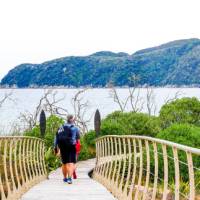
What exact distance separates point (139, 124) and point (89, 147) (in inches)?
99.8

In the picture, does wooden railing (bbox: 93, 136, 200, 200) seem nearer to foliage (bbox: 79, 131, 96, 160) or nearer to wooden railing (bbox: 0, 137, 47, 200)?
wooden railing (bbox: 0, 137, 47, 200)

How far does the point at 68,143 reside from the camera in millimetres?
13398

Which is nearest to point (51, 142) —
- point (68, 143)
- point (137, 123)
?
point (137, 123)

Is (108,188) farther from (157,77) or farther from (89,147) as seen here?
(157,77)

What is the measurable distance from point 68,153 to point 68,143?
38cm

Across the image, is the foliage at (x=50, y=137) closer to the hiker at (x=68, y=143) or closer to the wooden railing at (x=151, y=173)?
the wooden railing at (x=151, y=173)

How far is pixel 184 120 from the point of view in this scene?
2591 centimetres

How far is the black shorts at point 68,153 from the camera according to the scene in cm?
1360

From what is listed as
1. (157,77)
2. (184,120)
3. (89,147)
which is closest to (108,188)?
(89,147)

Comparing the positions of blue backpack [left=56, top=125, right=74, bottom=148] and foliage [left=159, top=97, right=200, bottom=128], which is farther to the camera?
foliage [left=159, top=97, right=200, bottom=128]

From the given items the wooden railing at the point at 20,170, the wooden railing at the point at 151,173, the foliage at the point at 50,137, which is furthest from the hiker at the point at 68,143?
the foliage at the point at 50,137

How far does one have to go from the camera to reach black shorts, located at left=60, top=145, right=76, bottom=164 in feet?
44.6

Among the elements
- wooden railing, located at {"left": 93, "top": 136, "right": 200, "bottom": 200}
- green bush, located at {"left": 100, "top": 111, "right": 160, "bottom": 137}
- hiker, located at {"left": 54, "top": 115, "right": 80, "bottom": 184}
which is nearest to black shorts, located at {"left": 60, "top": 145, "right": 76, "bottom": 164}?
hiker, located at {"left": 54, "top": 115, "right": 80, "bottom": 184}

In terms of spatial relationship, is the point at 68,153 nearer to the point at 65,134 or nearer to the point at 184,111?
the point at 65,134
